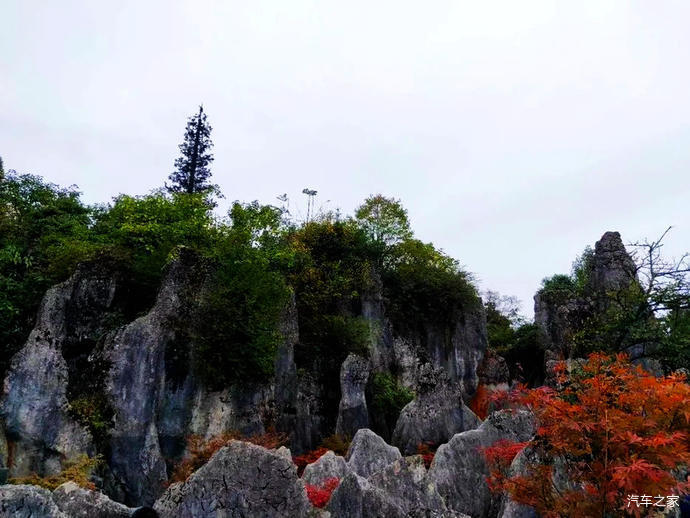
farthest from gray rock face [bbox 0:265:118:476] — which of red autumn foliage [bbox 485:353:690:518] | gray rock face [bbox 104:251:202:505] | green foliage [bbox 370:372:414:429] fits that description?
green foliage [bbox 370:372:414:429]

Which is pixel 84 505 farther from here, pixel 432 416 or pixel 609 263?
pixel 609 263

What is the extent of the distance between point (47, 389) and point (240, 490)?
729 centimetres

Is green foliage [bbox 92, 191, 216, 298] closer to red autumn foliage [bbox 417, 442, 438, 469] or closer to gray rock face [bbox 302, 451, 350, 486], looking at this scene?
gray rock face [bbox 302, 451, 350, 486]

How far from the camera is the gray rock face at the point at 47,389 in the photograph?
424 inches

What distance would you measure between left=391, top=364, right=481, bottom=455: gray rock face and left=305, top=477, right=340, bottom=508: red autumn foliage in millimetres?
6132

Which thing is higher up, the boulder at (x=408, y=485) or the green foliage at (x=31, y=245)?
the green foliage at (x=31, y=245)

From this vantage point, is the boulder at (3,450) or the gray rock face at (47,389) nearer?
the boulder at (3,450)

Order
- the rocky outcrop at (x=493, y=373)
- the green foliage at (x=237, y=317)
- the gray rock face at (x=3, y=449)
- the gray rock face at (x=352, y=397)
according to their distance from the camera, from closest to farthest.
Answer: the gray rock face at (x=3, y=449) < the green foliage at (x=237, y=317) < the gray rock face at (x=352, y=397) < the rocky outcrop at (x=493, y=373)

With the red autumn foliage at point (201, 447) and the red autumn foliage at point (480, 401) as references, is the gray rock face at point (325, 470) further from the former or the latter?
the red autumn foliage at point (480, 401)

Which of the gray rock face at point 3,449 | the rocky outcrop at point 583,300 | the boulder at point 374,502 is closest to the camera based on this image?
the boulder at point 374,502

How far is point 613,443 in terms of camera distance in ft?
20.7

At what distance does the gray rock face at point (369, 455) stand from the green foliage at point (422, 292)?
1130cm

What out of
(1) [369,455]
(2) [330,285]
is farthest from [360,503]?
(2) [330,285]

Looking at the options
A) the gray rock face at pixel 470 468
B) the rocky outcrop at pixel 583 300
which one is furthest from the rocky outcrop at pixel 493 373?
the gray rock face at pixel 470 468
